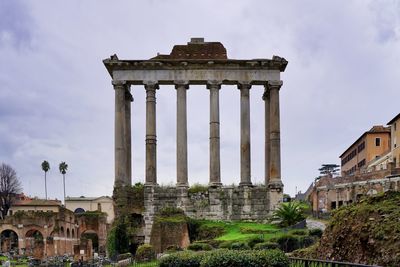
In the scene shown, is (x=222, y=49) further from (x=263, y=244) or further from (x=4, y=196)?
(x=4, y=196)

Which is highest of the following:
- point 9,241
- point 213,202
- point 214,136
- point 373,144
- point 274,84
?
point 274,84

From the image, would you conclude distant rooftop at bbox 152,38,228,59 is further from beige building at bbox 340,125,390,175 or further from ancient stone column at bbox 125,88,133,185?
beige building at bbox 340,125,390,175

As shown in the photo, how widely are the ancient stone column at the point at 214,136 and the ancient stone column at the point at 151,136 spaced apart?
150 inches

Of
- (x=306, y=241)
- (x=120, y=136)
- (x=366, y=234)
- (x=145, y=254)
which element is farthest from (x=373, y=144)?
(x=366, y=234)

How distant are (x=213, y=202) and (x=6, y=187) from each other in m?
69.8

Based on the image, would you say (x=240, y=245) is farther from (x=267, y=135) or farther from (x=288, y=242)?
(x=267, y=135)

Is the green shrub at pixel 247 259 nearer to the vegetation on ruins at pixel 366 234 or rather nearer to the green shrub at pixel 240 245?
the vegetation on ruins at pixel 366 234

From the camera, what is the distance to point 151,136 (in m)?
36.6

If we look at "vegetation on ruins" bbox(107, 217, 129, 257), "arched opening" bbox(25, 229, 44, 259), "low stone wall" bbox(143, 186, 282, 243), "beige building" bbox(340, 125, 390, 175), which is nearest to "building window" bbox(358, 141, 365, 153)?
"beige building" bbox(340, 125, 390, 175)

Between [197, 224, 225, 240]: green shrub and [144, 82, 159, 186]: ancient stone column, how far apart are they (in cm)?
Result: 506

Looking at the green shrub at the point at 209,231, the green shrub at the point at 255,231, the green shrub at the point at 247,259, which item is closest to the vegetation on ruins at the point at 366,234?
the green shrub at the point at 247,259

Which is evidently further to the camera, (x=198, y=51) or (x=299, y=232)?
(x=198, y=51)

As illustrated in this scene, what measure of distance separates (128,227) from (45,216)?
109 ft

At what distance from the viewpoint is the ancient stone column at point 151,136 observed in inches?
1432
